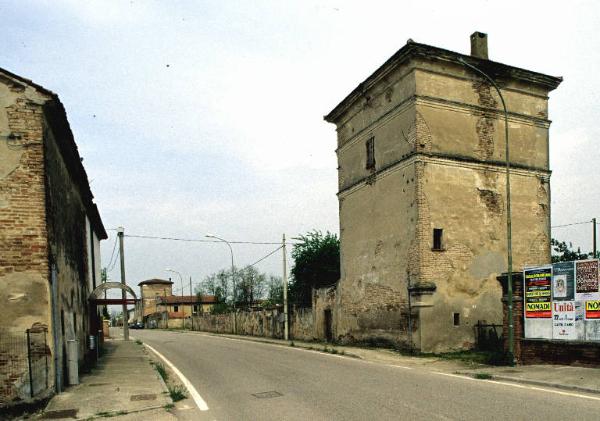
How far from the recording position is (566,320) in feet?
40.3

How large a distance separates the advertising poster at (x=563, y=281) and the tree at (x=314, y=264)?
28.8m

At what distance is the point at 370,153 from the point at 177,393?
14.4m

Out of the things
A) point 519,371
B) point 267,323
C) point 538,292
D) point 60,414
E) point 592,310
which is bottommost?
point 267,323

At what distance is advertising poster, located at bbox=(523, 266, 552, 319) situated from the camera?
12820mm

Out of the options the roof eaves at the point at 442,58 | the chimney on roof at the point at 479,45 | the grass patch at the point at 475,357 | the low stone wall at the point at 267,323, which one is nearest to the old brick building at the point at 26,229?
the grass patch at the point at 475,357

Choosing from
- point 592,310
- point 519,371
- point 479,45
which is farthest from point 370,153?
point 519,371

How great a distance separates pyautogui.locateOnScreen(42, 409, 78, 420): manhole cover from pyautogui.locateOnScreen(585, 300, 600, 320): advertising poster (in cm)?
1146

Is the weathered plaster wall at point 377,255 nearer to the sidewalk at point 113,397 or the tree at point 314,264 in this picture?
the sidewalk at point 113,397

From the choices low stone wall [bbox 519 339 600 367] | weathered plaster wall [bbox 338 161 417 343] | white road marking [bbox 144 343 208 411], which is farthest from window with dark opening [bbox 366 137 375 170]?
white road marking [bbox 144 343 208 411]

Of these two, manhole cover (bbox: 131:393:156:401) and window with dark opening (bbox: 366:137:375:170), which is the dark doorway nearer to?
window with dark opening (bbox: 366:137:375:170)

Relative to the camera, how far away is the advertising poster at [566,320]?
12.1 meters

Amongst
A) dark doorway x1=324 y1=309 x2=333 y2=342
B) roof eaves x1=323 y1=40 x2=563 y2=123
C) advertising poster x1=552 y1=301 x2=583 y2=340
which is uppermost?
roof eaves x1=323 y1=40 x2=563 y2=123

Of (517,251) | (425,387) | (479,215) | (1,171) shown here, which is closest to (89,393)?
(1,171)

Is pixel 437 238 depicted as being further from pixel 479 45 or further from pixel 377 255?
pixel 479 45
